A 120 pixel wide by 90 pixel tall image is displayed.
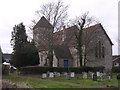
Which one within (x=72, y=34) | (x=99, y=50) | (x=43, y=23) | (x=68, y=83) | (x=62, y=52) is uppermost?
(x=43, y=23)

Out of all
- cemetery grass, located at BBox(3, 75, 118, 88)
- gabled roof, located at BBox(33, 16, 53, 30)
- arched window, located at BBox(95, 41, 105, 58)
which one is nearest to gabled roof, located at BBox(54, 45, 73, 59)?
arched window, located at BBox(95, 41, 105, 58)

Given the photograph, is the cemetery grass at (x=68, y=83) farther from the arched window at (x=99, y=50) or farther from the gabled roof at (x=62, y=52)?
the arched window at (x=99, y=50)

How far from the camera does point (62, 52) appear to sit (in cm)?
5566

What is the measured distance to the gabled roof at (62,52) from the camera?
53.9 m

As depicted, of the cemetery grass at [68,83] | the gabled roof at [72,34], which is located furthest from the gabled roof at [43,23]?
the cemetery grass at [68,83]

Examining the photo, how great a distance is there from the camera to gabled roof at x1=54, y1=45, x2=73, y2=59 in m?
53.9

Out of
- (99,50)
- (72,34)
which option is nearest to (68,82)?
(72,34)

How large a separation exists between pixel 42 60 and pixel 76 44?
13.5 metres

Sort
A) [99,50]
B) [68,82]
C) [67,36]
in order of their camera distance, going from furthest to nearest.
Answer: [99,50] < [67,36] < [68,82]

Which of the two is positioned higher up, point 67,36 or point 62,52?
point 67,36

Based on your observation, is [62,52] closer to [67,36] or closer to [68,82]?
[67,36]

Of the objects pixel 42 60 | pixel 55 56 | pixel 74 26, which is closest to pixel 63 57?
pixel 55 56

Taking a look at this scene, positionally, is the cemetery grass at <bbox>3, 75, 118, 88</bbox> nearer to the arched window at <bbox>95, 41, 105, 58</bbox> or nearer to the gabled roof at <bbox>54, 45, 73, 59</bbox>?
the gabled roof at <bbox>54, 45, 73, 59</bbox>

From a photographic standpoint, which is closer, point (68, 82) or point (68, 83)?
point (68, 83)
